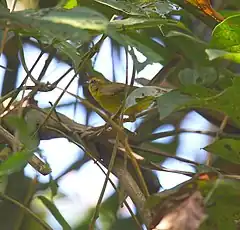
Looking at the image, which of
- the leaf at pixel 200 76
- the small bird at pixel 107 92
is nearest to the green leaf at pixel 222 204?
the leaf at pixel 200 76

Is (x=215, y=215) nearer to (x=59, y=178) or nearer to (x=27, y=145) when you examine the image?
(x=27, y=145)

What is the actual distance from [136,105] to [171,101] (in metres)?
0.27

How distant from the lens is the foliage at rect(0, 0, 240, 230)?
563 mm

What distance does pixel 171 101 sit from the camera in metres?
0.62

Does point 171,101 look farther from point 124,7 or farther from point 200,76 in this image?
point 200,76

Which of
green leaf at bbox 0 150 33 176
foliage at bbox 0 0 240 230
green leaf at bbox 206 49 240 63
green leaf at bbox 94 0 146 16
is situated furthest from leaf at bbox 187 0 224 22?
green leaf at bbox 0 150 33 176

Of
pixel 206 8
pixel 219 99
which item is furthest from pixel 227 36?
pixel 206 8

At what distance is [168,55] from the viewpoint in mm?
1064

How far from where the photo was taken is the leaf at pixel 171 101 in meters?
0.60

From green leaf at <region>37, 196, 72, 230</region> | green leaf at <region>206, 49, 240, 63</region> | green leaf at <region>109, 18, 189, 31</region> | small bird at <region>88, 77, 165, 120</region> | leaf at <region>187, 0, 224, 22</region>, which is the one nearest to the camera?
green leaf at <region>206, 49, 240, 63</region>

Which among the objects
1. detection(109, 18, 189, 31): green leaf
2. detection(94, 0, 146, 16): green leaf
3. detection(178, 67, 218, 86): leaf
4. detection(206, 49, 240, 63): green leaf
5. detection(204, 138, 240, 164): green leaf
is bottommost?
detection(204, 138, 240, 164): green leaf

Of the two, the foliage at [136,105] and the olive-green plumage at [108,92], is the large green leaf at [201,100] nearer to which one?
the foliage at [136,105]

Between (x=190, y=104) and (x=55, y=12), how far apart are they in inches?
6.9

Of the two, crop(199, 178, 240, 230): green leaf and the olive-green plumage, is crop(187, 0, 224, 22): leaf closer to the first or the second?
crop(199, 178, 240, 230): green leaf
